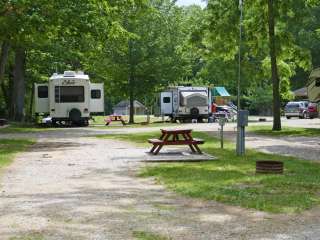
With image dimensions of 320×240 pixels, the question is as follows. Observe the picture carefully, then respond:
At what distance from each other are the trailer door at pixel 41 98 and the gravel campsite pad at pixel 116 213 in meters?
24.2

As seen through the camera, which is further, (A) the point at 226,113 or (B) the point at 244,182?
(A) the point at 226,113

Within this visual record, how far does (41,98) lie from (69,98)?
195 cm

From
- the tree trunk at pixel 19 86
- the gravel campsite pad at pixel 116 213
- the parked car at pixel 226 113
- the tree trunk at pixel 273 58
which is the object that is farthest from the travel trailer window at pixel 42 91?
the gravel campsite pad at pixel 116 213

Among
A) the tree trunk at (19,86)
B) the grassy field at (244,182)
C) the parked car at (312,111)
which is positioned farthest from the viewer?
the parked car at (312,111)

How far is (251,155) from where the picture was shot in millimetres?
16078

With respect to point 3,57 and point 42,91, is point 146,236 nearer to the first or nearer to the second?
point 3,57

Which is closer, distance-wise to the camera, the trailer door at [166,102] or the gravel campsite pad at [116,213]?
the gravel campsite pad at [116,213]

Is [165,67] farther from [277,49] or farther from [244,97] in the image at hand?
[244,97]

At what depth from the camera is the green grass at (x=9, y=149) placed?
14.9 meters

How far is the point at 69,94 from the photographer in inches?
1391

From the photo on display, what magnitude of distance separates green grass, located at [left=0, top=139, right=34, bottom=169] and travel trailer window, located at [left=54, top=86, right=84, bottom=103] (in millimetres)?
13493

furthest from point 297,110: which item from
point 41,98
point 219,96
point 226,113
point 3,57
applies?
point 3,57

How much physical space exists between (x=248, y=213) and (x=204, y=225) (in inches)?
36.3

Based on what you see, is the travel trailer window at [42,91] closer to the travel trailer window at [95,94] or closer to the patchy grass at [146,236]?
the travel trailer window at [95,94]
